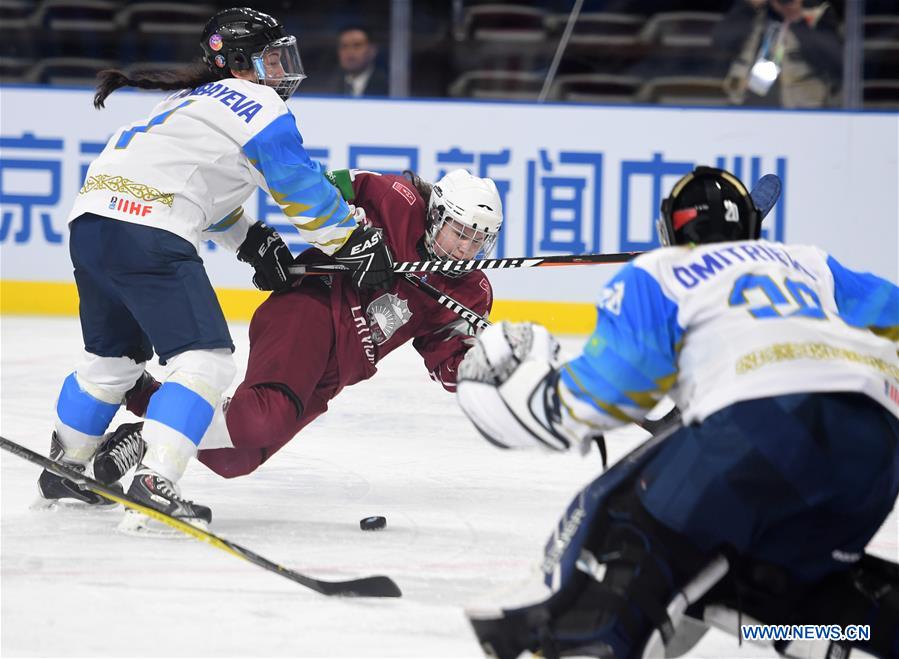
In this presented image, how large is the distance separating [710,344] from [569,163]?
4074mm

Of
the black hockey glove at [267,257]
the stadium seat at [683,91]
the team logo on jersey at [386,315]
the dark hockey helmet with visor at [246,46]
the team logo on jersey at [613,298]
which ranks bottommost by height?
the stadium seat at [683,91]

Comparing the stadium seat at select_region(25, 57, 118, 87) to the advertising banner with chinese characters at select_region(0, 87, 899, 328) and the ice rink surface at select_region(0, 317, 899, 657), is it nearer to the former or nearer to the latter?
the advertising banner with chinese characters at select_region(0, 87, 899, 328)

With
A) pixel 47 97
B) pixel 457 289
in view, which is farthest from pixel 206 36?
pixel 47 97

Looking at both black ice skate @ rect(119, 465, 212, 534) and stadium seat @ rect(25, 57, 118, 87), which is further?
stadium seat @ rect(25, 57, 118, 87)

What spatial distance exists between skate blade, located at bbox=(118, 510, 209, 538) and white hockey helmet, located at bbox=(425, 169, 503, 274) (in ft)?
2.81

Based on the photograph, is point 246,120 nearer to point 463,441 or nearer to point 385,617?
point 385,617

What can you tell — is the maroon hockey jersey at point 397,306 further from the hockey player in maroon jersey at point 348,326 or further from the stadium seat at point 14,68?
the stadium seat at point 14,68

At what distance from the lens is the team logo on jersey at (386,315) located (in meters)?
3.12

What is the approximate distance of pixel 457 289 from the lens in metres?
3.22

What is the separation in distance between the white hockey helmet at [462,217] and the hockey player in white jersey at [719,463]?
141 cm

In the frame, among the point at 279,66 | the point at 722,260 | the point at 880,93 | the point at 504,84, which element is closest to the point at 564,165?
the point at 504,84

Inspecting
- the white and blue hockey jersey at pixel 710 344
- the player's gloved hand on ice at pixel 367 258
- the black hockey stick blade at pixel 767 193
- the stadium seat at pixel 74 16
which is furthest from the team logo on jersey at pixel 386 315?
the stadium seat at pixel 74 16

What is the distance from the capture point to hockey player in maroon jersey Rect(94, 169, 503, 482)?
2.94 m

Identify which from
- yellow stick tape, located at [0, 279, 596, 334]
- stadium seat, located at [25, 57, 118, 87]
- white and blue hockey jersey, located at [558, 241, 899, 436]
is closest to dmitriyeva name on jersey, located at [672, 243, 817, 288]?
white and blue hockey jersey, located at [558, 241, 899, 436]
